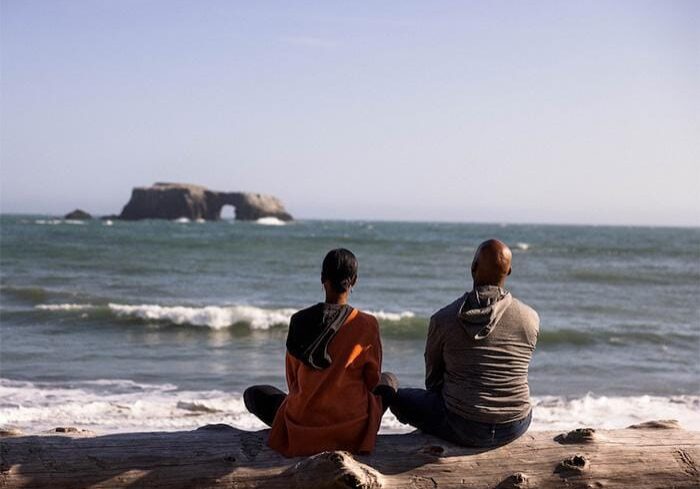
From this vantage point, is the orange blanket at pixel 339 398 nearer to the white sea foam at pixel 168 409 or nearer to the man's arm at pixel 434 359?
the man's arm at pixel 434 359

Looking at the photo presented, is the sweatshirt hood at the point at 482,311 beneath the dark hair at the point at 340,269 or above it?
beneath

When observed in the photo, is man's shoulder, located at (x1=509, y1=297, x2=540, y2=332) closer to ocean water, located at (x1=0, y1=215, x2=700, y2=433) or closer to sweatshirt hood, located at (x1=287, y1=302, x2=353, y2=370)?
sweatshirt hood, located at (x1=287, y1=302, x2=353, y2=370)

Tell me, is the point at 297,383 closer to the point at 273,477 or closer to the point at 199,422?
the point at 273,477

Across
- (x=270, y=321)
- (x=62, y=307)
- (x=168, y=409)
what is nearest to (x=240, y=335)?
(x=270, y=321)

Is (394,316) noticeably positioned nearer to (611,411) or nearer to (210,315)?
(210,315)

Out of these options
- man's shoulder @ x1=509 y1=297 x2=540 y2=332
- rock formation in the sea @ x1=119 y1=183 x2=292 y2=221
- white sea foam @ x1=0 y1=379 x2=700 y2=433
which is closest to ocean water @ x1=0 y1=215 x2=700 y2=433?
white sea foam @ x1=0 y1=379 x2=700 y2=433

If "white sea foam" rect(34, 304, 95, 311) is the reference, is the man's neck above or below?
above

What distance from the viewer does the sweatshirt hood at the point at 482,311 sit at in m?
3.39

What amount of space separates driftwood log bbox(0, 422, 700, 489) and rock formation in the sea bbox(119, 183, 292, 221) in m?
77.9

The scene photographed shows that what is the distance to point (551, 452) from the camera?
11.7 feet

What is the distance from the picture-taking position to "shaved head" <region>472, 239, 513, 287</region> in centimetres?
344

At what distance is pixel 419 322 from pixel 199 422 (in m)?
6.37

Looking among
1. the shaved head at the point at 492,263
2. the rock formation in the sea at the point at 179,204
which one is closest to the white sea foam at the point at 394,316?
the shaved head at the point at 492,263

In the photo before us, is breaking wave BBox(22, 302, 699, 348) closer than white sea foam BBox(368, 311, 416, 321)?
Yes
